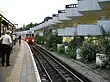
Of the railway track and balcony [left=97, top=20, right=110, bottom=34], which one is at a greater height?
balcony [left=97, top=20, right=110, bottom=34]

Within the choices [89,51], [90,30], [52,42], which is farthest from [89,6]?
[52,42]

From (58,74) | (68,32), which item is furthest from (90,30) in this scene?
(68,32)

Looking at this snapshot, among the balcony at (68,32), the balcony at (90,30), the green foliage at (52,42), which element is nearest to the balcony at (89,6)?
Result: the balcony at (90,30)

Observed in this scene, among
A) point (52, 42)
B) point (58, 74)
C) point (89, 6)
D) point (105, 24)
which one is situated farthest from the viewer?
point (52, 42)

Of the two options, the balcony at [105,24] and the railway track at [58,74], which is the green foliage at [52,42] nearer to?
the balcony at [105,24]

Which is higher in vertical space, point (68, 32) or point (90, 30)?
→ point (90, 30)

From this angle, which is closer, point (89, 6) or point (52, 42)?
point (89, 6)

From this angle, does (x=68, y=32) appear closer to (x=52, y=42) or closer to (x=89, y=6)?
(x=52, y=42)

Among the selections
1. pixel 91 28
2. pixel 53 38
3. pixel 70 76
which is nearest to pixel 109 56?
pixel 70 76

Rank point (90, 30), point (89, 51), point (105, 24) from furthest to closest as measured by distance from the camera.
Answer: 1. point (90, 30)
2. point (105, 24)
3. point (89, 51)

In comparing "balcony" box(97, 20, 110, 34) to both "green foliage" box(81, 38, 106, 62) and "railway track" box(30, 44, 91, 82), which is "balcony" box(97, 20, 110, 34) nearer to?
"green foliage" box(81, 38, 106, 62)

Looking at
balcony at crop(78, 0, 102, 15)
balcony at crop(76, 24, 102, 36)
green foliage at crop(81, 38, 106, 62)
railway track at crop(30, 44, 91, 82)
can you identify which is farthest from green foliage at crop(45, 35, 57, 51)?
green foliage at crop(81, 38, 106, 62)

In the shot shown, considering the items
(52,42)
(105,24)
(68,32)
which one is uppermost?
(105,24)

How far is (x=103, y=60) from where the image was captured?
19250 mm
